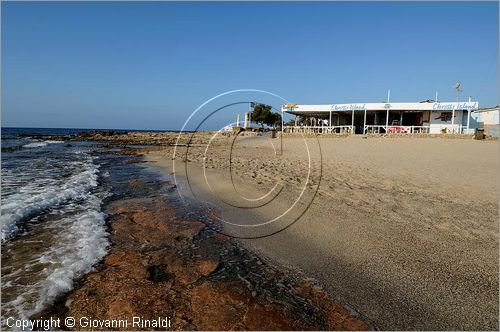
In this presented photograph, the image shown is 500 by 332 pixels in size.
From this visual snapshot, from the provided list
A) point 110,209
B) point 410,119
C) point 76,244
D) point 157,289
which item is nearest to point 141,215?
point 110,209

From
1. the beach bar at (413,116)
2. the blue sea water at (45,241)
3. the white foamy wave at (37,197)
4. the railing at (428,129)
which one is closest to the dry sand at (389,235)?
the blue sea water at (45,241)

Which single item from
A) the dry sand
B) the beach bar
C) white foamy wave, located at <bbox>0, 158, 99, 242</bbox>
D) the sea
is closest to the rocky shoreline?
the sea

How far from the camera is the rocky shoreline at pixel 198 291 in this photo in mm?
3299

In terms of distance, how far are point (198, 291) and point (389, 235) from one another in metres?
3.57

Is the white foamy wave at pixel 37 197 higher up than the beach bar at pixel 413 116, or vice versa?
the beach bar at pixel 413 116

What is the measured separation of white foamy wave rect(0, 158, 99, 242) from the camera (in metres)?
6.76

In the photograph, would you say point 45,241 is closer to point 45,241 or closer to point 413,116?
point 45,241

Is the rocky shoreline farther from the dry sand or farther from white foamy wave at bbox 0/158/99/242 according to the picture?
white foamy wave at bbox 0/158/99/242

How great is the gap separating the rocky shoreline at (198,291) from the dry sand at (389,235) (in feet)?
1.24

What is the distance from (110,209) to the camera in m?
7.97

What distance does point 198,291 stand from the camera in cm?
385

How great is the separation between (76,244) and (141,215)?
2.03 m

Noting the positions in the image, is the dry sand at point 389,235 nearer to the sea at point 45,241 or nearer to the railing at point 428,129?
the sea at point 45,241

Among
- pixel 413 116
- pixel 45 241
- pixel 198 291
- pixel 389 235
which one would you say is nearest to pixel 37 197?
pixel 45 241
